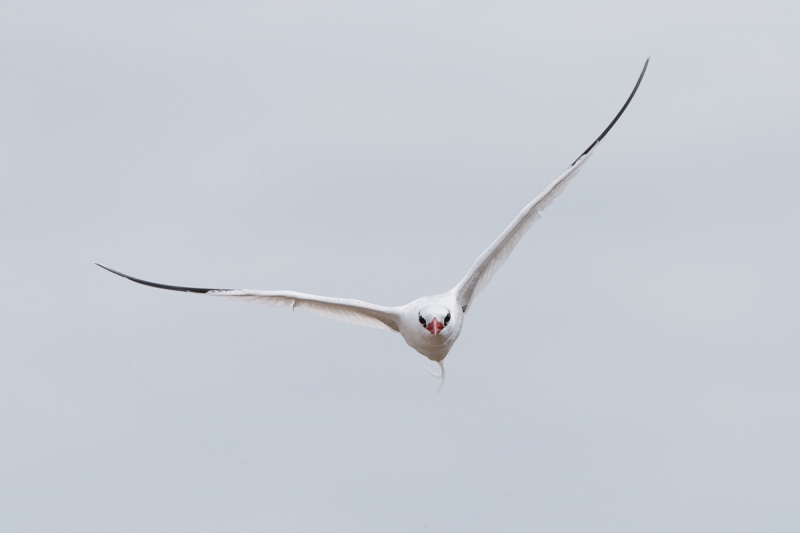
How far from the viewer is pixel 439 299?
68.2ft

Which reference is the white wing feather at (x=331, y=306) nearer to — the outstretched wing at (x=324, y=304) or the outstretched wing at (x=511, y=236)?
the outstretched wing at (x=324, y=304)

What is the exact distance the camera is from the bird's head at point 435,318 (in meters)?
20.2

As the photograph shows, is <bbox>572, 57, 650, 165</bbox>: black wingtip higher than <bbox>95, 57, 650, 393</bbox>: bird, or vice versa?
<bbox>572, 57, 650, 165</bbox>: black wingtip

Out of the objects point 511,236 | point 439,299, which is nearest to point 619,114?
point 511,236

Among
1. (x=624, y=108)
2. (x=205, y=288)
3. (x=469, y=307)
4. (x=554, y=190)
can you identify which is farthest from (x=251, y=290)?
(x=624, y=108)

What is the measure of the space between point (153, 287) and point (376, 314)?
4463mm

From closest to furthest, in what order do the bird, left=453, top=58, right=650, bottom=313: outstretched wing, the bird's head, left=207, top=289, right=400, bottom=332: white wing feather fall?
the bird's head
the bird
left=453, top=58, right=650, bottom=313: outstretched wing
left=207, top=289, right=400, bottom=332: white wing feather

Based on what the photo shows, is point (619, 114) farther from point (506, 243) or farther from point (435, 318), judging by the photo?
point (435, 318)

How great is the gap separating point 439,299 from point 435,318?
729 mm

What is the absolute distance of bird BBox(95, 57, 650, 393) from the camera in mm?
20516

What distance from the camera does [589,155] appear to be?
21.6 metres

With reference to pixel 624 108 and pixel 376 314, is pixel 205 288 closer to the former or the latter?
pixel 376 314

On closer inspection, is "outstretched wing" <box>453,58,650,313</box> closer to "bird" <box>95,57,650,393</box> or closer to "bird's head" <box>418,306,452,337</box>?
"bird" <box>95,57,650,393</box>

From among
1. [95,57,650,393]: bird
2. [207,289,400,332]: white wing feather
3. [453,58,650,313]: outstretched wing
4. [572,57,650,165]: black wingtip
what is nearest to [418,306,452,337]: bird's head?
[95,57,650,393]: bird
